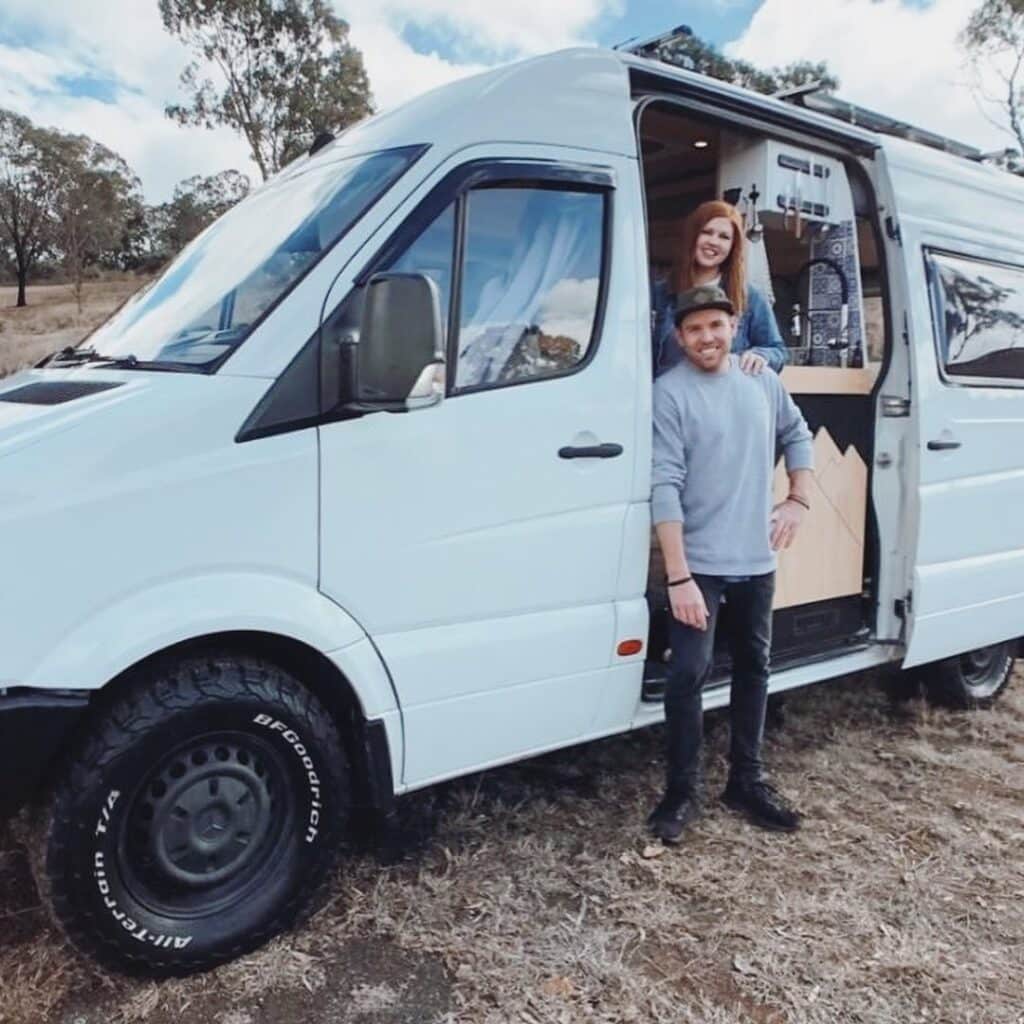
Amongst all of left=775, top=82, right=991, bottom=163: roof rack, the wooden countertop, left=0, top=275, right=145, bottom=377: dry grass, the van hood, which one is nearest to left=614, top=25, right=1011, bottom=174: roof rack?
left=775, top=82, right=991, bottom=163: roof rack

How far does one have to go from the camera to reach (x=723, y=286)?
11.6ft

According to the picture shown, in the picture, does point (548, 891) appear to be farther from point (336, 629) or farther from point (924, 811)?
point (924, 811)

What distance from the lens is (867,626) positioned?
163 inches

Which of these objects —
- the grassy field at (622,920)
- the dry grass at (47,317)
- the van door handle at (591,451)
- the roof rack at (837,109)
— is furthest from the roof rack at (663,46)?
the dry grass at (47,317)

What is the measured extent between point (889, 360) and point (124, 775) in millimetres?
3327

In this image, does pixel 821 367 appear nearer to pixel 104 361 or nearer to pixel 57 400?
pixel 104 361

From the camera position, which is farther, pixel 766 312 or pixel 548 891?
pixel 766 312

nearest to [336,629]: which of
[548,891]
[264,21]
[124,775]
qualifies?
[124,775]

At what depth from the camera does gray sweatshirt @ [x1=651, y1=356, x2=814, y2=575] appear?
3186 mm

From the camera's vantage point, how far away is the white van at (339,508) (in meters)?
2.36

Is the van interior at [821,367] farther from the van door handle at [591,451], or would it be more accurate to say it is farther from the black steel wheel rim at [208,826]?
the black steel wheel rim at [208,826]

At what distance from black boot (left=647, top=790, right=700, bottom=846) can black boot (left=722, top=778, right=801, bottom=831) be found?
0.23 m

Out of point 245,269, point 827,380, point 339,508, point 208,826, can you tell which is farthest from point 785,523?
point 208,826

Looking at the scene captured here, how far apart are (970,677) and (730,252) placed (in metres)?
2.76
